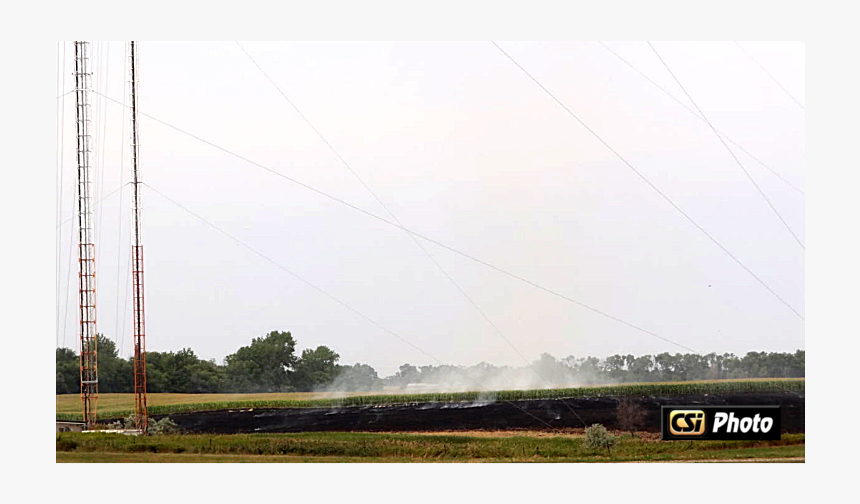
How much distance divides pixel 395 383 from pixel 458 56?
21.3 feet

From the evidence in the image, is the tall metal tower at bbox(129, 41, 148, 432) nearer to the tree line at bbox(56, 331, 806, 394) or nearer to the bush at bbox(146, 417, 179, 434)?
the bush at bbox(146, 417, 179, 434)

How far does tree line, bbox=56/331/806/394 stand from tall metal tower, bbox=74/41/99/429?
0.24 m

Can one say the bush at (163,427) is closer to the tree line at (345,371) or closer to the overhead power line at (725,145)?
the tree line at (345,371)

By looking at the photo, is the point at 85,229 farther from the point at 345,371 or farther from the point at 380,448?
the point at 380,448

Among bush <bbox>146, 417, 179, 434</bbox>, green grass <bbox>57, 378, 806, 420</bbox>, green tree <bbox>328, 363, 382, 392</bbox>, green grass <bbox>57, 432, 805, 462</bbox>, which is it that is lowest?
Result: green grass <bbox>57, 432, 805, 462</bbox>

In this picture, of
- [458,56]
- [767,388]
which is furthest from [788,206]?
[458,56]

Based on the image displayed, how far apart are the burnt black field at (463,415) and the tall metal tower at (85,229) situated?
6.46ft

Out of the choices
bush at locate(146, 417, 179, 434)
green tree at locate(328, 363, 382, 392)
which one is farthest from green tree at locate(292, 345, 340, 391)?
bush at locate(146, 417, 179, 434)

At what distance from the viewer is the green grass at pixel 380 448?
20797 millimetres

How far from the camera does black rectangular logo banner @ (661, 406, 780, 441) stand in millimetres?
20875

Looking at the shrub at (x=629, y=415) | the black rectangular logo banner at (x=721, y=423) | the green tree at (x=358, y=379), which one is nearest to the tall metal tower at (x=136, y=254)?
the green tree at (x=358, y=379)

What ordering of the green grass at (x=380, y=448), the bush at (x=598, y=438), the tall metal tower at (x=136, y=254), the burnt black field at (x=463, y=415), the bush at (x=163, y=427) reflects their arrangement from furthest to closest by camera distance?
the bush at (x=163, y=427)
the tall metal tower at (x=136, y=254)
the burnt black field at (x=463, y=415)
the bush at (x=598, y=438)
the green grass at (x=380, y=448)

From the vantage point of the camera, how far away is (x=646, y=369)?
21438 millimetres
